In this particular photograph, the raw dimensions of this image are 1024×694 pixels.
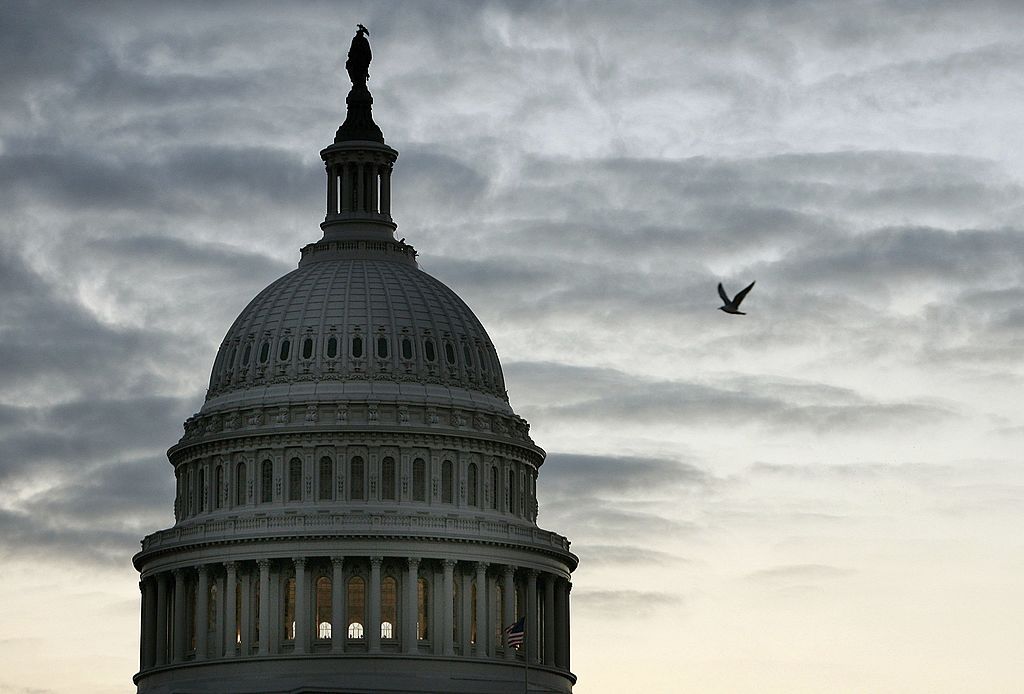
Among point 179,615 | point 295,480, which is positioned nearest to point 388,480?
point 295,480

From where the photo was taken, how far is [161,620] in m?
188

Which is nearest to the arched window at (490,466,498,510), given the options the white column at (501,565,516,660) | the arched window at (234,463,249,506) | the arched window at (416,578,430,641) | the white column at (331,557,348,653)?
the white column at (501,565,516,660)

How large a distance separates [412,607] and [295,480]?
38.3 feet

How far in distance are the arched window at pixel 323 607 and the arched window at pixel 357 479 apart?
571 centimetres

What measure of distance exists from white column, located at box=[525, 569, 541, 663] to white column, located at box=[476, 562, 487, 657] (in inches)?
122

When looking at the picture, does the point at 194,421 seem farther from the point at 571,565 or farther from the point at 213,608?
the point at 571,565

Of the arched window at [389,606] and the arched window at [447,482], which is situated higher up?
the arched window at [447,482]

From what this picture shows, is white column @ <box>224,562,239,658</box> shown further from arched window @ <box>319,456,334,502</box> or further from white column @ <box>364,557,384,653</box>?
white column @ <box>364,557,384,653</box>

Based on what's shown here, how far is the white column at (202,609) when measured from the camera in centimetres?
18400

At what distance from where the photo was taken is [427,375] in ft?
626

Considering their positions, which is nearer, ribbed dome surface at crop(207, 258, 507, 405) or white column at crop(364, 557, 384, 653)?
white column at crop(364, 557, 384, 653)

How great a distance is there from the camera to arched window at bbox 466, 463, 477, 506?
18838cm

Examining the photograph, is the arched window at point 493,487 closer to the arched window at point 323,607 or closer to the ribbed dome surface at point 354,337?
the ribbed dome surface at point 354,337

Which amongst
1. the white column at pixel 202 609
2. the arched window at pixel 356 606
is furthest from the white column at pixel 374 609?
the white column at pixel 202 609
